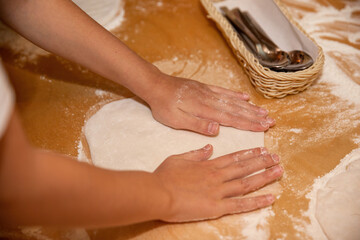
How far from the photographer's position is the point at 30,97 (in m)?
1.13

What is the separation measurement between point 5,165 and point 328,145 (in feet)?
2.77

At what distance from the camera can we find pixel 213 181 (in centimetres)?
80

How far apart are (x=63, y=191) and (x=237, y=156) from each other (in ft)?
1.57

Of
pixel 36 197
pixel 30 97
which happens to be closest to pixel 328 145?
pixel 36 197

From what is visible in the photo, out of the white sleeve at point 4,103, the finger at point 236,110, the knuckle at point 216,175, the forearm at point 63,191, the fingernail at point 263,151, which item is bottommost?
the knuckle at point 216,175

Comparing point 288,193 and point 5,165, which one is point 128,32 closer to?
point 288,193

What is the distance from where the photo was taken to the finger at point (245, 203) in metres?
0.79

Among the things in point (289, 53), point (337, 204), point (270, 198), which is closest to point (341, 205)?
point (337, 204)

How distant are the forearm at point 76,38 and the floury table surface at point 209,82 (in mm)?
159

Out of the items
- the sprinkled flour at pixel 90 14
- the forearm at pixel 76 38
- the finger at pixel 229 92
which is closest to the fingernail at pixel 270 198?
the finger at pixel 229 92

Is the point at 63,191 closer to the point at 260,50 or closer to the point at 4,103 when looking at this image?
the point at 4,103

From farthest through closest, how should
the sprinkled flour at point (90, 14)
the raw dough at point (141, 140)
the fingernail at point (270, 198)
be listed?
1. the sprinkled flour at point (90, 14)
2. the raw dough at point (141, 140)
3. the fingernail at point (270, 198)

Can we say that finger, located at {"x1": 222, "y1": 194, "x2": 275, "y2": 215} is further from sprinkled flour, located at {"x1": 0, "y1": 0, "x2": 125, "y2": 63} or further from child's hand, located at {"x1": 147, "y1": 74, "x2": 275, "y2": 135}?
sprinkled flour, located at {"x1": 0, "y1": 0, "x2": 125, "y2": 63}

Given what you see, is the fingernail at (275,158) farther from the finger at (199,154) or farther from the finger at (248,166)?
the finger at (199,154)
